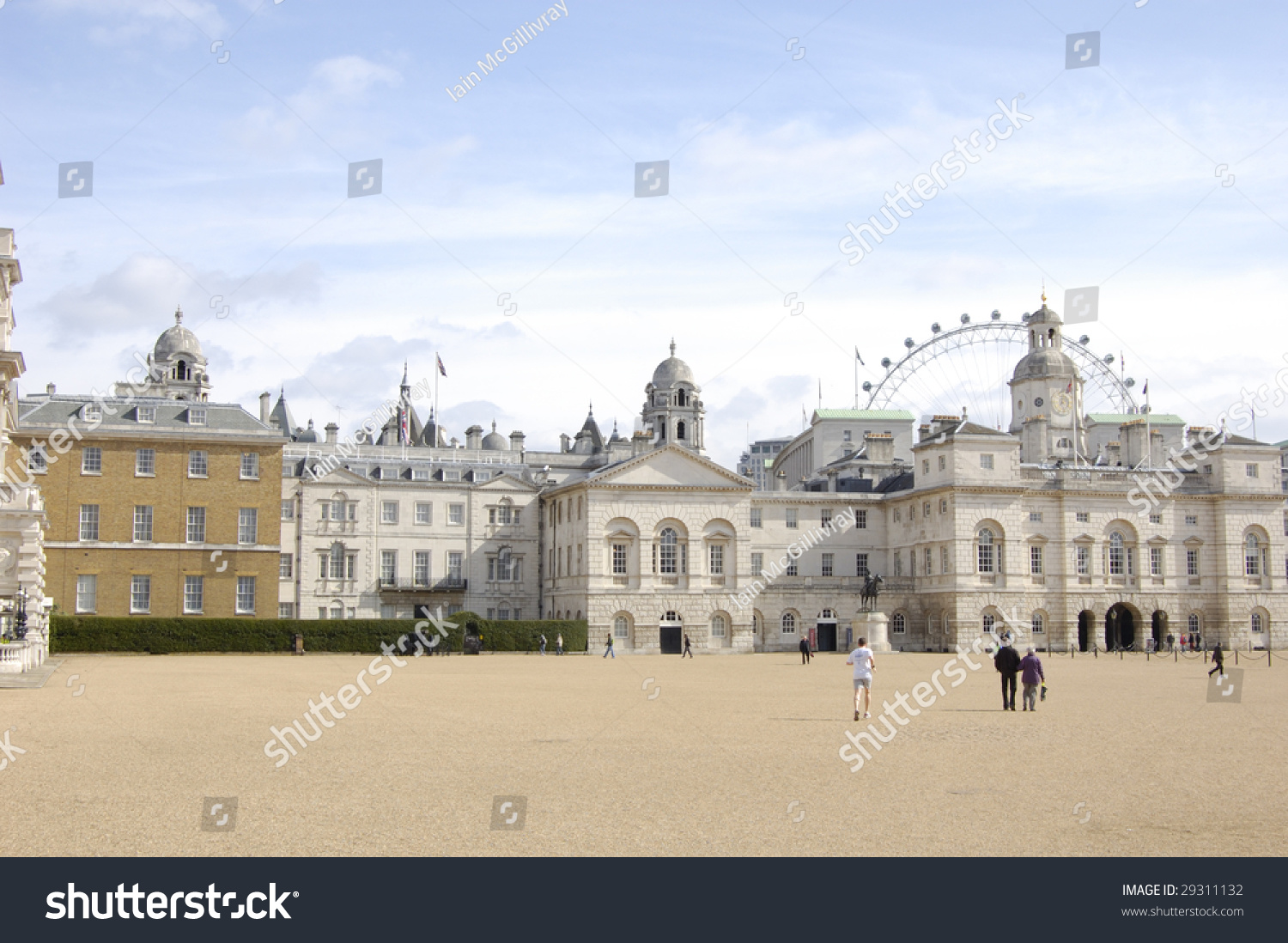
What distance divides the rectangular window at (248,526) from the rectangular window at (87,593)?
7.03 meters

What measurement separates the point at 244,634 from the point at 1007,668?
4308 centimetres

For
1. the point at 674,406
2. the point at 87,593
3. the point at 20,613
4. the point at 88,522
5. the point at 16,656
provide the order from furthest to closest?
the point at 674,406
the point at 88,522
the point at 87,593
the point at 20,613
the point at 16,656

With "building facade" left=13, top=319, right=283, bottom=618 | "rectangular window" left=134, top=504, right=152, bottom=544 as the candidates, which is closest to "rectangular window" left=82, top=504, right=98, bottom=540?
"building facade" left=13, top=319, right=283, bottom=618

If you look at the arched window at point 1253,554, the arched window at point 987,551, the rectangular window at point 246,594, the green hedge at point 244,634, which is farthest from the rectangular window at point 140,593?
the arched window at point 1253,554

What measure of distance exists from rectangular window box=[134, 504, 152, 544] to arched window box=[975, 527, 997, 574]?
4641cm

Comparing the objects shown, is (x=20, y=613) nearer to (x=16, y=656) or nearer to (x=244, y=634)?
(x=16, y=656)

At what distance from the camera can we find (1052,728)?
2562 cm

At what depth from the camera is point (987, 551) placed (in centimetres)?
7981

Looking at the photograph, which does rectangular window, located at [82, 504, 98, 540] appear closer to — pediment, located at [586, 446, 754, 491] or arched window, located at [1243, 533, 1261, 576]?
pediment, located at [586, 446, 754, 491]

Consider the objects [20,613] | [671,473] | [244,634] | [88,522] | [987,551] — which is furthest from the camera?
[671,473]

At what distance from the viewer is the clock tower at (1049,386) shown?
10212cm

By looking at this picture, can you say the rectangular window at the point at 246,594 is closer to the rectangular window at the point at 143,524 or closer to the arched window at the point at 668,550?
the rectangular window at the point at 143,524

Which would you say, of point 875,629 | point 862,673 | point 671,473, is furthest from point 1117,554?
point 862,673
